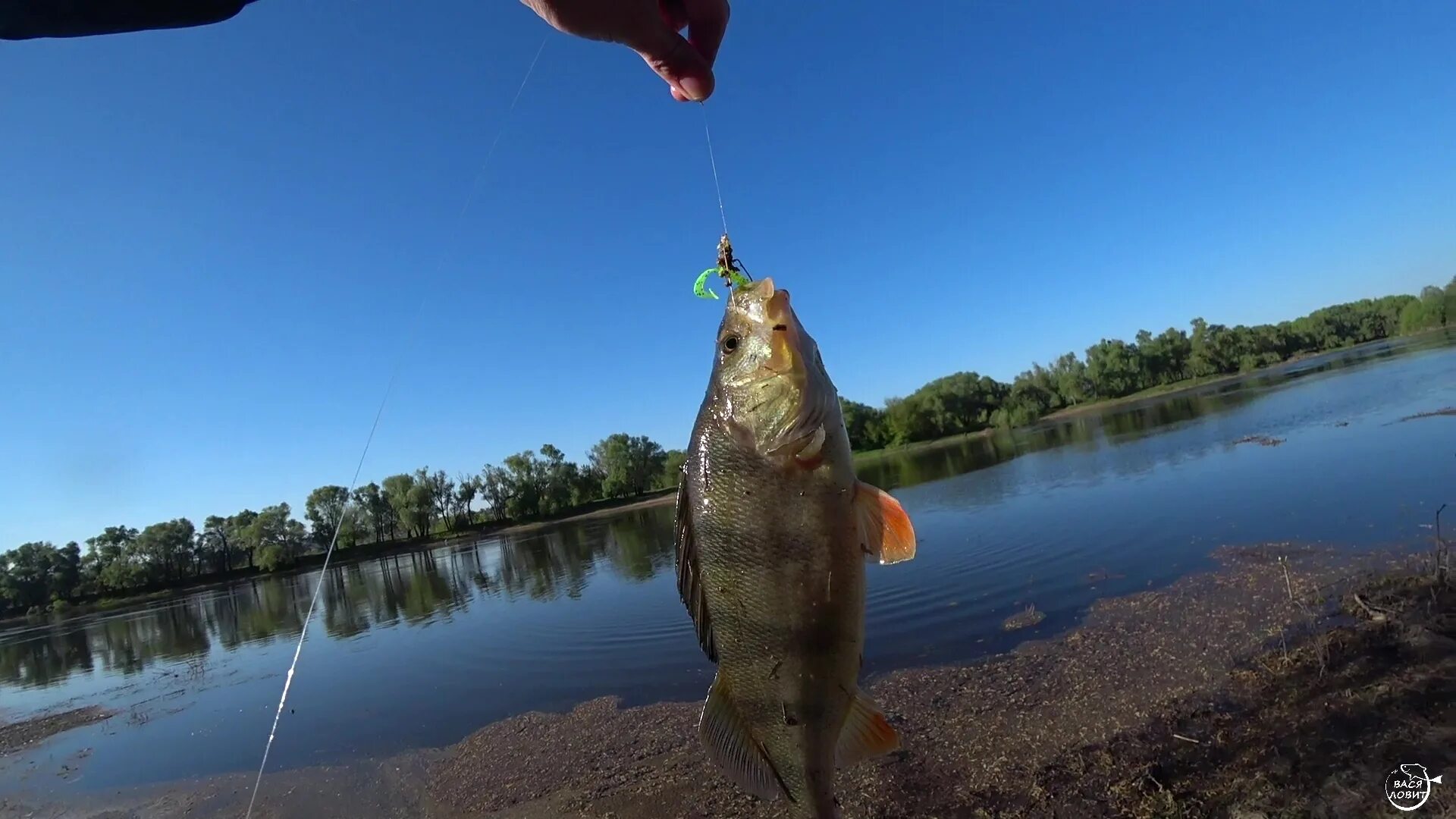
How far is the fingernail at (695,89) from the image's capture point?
2564 mm

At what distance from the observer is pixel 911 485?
130 feet

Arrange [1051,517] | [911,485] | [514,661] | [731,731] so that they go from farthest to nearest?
[911,485]
[1051,517]
[514,661]
[731,731]

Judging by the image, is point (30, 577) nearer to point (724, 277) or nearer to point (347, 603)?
point (347, 603)

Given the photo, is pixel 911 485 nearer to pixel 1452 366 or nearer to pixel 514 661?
pixel 514 661

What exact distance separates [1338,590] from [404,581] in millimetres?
46278

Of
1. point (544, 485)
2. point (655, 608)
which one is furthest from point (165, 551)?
point (655, 608)

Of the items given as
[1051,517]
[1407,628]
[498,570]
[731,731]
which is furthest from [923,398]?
[731,731]

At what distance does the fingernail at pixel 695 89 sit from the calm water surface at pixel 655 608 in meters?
10.4

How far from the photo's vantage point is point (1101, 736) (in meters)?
7.04

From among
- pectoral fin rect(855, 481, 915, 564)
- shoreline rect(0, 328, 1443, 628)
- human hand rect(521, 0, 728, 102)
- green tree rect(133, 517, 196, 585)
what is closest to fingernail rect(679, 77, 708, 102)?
human hand rect(521, 0, 728, 102)

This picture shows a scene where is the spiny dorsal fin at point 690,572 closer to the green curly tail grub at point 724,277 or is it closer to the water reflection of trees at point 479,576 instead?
the green curly tail grub at point 724,277

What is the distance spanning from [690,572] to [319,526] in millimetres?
105187

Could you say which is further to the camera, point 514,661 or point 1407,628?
point 514,661

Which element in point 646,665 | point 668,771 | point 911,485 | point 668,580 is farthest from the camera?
point 911,485
